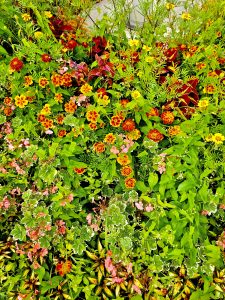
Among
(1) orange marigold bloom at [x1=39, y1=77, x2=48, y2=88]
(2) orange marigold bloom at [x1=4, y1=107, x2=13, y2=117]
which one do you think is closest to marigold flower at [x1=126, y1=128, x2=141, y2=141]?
(1) orange marigold bloom at [x1=39, y1=77, x2=48, y2=88]

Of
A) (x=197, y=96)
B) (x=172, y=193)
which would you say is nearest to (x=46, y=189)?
(x=172, y=193)

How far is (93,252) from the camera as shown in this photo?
221cm

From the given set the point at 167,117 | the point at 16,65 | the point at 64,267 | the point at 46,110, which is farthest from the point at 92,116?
the point at 64,267

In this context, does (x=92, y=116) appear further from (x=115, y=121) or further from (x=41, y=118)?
(x=41, y=118)

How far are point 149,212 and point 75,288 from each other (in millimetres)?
547

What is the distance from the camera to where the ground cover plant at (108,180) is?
2082 millimetres

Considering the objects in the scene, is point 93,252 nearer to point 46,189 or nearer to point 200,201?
point 46,189

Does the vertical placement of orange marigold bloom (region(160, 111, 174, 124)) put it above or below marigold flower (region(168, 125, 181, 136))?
above

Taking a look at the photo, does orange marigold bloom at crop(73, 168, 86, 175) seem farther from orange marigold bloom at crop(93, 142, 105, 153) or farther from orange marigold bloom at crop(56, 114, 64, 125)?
orange marigold bloom at crop(56, 114, 64, 125)

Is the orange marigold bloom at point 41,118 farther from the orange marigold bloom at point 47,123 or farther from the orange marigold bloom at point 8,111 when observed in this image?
the orange marigold bloom at point 8,111

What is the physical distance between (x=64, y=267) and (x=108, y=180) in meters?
0.51

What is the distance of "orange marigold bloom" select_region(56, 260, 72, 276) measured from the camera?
6.88ft

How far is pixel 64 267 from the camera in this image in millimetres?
2100

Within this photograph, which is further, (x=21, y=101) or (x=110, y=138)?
(x=21, y=101)
